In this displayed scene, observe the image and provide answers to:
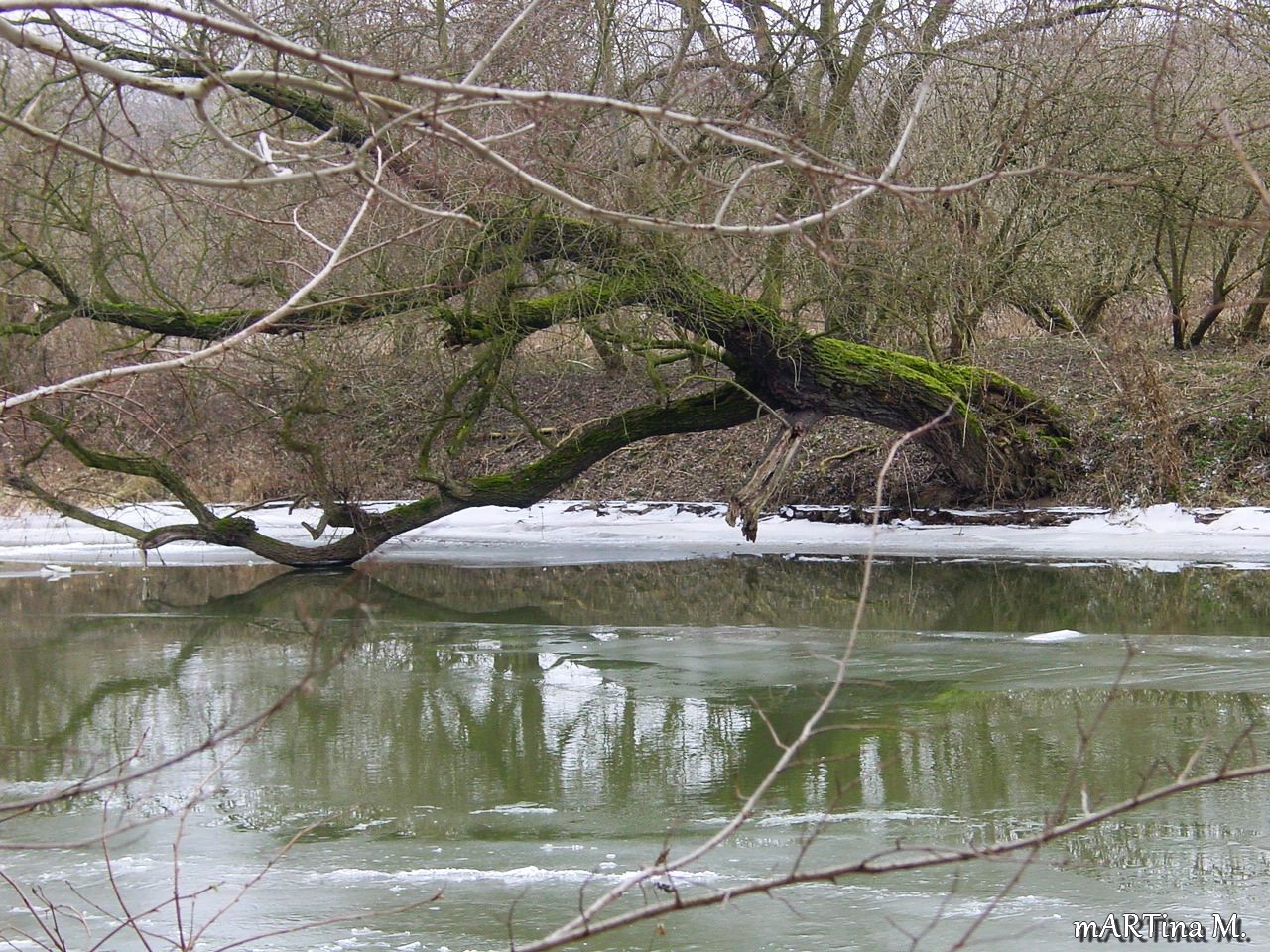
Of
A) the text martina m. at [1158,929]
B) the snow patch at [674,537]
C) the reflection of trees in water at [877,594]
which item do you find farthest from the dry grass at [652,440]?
the text martina m. at [1158,929]

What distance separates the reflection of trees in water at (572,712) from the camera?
5.43m

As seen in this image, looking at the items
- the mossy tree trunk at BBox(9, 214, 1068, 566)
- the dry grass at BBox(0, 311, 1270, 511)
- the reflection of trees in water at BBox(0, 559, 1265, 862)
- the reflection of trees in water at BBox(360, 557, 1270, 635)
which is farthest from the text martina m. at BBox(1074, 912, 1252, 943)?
the dry grass at BBox(0, 311, 1270, 511)

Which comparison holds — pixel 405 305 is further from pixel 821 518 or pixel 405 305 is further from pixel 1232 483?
pixel 1232 483

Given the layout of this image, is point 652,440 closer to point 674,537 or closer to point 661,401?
point 674,537

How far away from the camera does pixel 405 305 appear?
11.3m

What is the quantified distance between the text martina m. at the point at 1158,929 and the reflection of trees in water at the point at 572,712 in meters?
0.57

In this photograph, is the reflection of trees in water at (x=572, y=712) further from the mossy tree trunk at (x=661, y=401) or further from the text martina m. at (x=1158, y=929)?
the mossy tree trunk at (x=661, y=401)

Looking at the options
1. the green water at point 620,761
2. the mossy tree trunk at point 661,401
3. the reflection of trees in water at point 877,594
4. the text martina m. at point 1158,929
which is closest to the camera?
the text martina m. at point 1158,929

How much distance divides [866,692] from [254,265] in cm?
791

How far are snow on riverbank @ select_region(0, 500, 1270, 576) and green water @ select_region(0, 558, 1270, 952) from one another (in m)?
1.65

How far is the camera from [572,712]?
701cm

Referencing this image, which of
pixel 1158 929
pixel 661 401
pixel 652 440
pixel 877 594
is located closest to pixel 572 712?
pixel 1158 929

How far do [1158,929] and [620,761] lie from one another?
2.72m

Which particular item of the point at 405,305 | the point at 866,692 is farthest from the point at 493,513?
the point at 866,692
